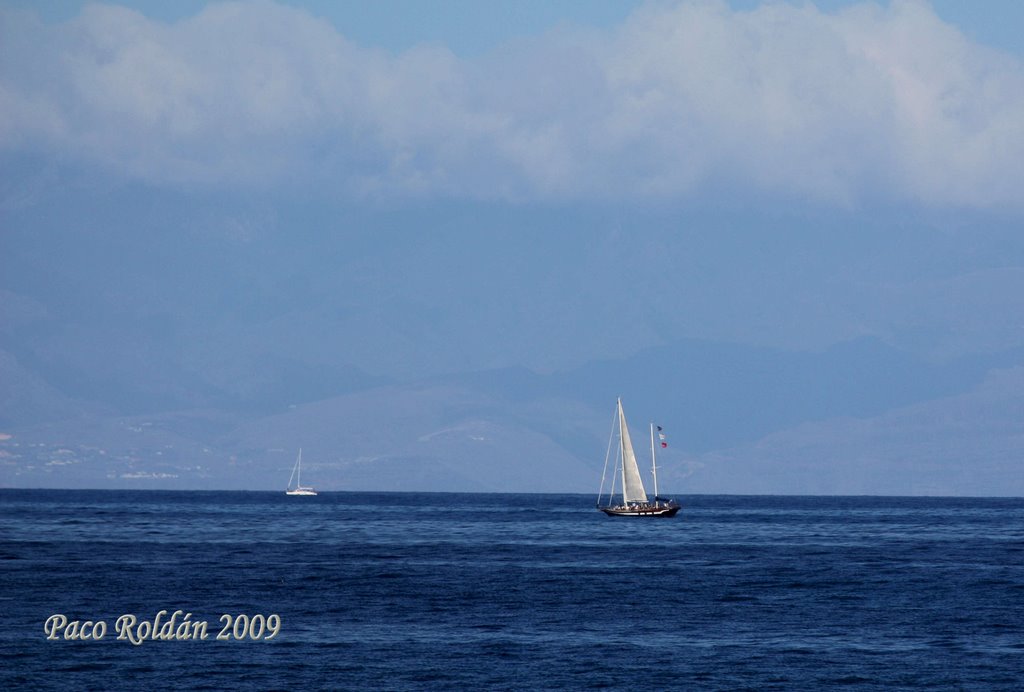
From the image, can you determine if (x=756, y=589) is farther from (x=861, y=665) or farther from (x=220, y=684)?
(x=220, y=684)

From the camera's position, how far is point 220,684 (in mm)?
62250

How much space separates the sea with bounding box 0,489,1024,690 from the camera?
6519 centimetres

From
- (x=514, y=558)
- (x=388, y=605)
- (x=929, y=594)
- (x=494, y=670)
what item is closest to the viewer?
(x=494, y=670)

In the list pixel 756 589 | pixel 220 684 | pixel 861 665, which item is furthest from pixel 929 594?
Result: pixel 220 684

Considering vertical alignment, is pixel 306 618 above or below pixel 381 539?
below

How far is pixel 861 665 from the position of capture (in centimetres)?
6850

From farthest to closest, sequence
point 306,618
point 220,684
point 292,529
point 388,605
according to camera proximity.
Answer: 1. point 292,529
2. point 388,605
3. point 306,618
4. point 220,684

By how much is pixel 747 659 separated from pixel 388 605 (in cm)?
2656

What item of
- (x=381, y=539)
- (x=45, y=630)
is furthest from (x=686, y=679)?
(x=381, y=539)

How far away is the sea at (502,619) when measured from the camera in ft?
214

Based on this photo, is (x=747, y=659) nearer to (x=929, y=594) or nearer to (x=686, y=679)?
(x=686, y=679)

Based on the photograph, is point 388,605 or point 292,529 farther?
point 292,529

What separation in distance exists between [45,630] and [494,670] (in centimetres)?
2340

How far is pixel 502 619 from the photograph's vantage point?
83.9 metres
